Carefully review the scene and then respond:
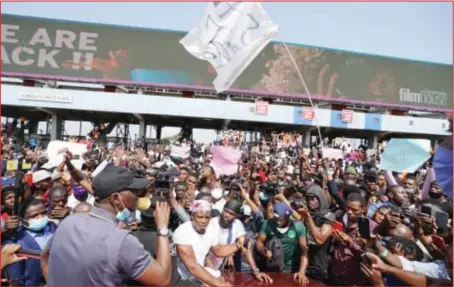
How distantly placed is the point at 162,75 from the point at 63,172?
23.7 metres

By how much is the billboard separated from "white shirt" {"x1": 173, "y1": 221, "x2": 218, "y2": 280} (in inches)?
1014

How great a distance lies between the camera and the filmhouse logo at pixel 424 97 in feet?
109

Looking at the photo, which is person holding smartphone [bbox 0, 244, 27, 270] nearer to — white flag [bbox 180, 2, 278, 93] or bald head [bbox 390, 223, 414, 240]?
bald head [bbox 390, 223, 414, 240]

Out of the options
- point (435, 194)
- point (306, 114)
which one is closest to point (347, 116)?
point (306, 114)

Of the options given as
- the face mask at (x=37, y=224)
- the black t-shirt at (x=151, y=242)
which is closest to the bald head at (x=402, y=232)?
the black t-shirt at (x=151, y=242)

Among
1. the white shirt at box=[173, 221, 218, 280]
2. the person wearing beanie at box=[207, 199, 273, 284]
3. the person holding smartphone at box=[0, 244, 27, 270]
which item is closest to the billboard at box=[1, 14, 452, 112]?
the person wearing beanie at box=[207, 199, 273, 284]

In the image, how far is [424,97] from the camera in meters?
33.8

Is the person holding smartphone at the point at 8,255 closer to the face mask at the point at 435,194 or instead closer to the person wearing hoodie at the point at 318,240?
the person wearing hoodie at the point at 318,240

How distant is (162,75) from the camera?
94.9 ft

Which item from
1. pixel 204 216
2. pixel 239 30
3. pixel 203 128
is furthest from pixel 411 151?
pixel 203 128

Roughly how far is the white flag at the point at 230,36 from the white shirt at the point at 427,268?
427 cm

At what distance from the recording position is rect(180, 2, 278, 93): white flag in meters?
6.77

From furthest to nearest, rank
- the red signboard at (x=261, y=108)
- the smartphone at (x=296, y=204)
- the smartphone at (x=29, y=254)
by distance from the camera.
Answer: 1. the red signboard at (x=261, y=108)
2. the smartphone at (x=296, y=204)
3. the smartphone at (x=29, y=254)

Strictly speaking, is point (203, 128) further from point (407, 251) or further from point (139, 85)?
point (407, 251)
